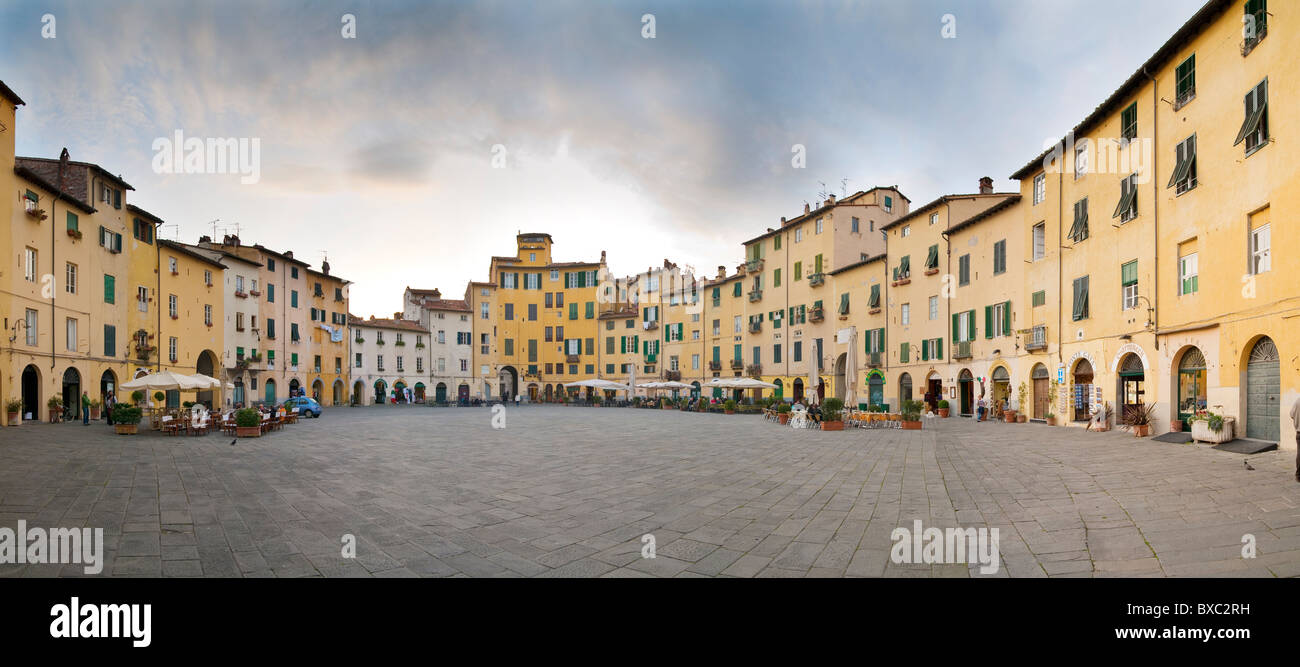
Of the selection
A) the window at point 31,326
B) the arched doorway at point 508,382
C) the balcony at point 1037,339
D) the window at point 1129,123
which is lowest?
the arched doorway at point 508,382

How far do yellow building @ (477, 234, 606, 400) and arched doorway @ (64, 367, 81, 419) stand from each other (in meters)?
38.0

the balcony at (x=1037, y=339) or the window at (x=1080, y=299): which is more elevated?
the window at (x=1080, y=299)

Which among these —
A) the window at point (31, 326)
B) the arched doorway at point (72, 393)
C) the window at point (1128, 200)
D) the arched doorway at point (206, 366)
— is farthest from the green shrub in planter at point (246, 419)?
the window at point (1128, 200)

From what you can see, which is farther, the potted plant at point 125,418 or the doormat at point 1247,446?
the potted plant at point 125,418

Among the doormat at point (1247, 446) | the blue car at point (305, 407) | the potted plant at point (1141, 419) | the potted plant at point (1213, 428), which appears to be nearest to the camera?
the doormat at point (1247, 446)

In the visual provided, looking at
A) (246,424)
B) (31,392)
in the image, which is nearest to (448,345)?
(31,392)

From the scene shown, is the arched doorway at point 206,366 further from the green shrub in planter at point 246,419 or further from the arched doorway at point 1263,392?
the arched doorway at point 1263,392

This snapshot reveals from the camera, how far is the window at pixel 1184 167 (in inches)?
612

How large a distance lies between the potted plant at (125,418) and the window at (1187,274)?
104 ft

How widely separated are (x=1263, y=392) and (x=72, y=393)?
40802 millimetres

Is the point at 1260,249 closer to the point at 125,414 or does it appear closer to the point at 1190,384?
the point at 1190,384
